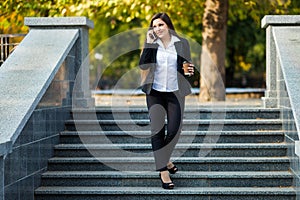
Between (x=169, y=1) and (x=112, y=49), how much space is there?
2731cm

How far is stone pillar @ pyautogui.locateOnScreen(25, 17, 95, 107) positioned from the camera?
8617mm

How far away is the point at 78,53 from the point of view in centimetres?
886

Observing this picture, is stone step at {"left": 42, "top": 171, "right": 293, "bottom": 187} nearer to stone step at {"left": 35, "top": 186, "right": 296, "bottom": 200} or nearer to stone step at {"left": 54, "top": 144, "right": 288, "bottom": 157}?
stone step at {"left": 35, "top": 186, "right": 296, "bottom": 200}

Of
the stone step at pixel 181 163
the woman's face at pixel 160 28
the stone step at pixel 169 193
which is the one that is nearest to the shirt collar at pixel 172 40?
the woman's face at pixel 160 28

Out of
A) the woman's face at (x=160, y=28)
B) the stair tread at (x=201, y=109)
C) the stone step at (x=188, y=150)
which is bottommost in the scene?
the stone step at (x=188, y=150)

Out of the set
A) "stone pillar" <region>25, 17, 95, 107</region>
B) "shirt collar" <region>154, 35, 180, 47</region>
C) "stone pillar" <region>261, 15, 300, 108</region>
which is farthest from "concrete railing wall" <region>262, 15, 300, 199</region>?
"stone pillar" <region>25, 17, 95, 107</region>

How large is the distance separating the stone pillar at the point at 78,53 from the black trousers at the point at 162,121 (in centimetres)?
223

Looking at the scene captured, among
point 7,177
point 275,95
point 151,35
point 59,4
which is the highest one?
point 59,4

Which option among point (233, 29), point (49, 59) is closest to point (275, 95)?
point (49, 59)

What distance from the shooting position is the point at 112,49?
4003 centimetres

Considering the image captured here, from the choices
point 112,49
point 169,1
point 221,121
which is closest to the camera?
point 221,121

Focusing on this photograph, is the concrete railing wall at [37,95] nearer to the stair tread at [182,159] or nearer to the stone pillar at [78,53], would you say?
the stone pillar at [78,53]

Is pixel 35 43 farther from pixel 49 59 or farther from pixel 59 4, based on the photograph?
pixel 59 4

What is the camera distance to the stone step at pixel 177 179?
22.5ft
